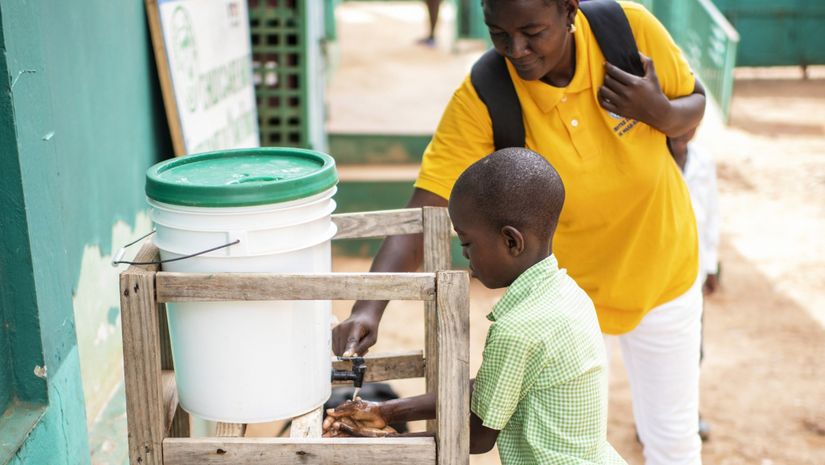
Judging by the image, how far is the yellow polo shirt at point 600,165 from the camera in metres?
2.23

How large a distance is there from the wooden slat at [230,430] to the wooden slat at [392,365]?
370mm

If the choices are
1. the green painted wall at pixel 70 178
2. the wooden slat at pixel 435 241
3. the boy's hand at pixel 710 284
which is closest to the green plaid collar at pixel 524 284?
the wooden slat at pixel 435 241

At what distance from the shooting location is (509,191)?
5.31ft

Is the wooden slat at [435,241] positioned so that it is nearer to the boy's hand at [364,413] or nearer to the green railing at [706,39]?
the boy's hand at [364,413]

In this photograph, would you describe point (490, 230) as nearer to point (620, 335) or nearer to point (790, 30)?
point (620, 335)

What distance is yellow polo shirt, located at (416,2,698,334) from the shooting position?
7.32 feet

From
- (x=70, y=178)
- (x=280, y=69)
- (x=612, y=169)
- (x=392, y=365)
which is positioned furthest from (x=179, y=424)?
(x=280, y=69)

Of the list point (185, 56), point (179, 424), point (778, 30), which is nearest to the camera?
point (179, 424)

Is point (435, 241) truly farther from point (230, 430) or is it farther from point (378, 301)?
point (230, 430)

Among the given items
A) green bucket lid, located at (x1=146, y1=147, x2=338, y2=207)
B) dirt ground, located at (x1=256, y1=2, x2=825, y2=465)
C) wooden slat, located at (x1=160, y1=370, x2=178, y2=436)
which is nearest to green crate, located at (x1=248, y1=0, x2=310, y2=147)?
dirt ground, located at (x1=256, y1=2, x2=825, y2=465)

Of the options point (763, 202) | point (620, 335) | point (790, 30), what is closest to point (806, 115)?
point (790, 30)

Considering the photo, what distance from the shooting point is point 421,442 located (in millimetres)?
1541

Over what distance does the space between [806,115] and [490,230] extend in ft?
35.1

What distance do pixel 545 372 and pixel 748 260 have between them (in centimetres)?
530
